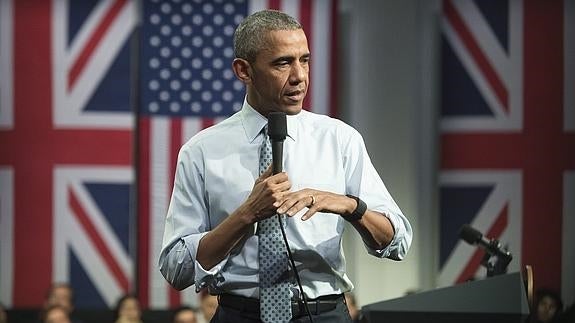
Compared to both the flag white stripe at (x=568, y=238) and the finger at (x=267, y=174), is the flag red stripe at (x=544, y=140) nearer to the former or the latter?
the flag white stripe at (x=568, y=238)

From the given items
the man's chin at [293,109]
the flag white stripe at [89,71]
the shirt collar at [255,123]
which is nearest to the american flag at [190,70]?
the flag white stripe at [89,71]

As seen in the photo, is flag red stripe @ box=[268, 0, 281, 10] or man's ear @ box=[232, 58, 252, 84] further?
flag red stripe @ box=[268, 0, 281, 10]

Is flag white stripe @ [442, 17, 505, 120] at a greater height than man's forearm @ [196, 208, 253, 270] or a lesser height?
greater

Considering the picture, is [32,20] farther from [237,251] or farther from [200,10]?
[237,251]

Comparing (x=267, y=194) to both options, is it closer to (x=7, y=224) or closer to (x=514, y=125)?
(x=514, y=125)

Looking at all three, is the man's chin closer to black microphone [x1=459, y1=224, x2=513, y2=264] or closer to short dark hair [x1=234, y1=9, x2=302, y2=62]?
short dark hair [x1=234, y1=9, x2=302, y2=62]

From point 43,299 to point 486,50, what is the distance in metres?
4.17

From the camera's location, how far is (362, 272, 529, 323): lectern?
8.43 ft

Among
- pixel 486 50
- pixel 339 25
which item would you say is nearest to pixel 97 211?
pixel 339 25

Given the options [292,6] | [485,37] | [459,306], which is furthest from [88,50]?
[459,306]

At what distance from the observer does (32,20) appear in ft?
29.9

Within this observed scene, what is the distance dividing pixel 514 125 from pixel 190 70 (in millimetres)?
2667

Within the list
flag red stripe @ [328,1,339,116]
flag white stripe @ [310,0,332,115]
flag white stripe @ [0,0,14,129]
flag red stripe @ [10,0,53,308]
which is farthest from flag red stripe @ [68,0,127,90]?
flag red stripe @ [328,1,339,116]

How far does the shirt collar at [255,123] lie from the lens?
2.81 m
